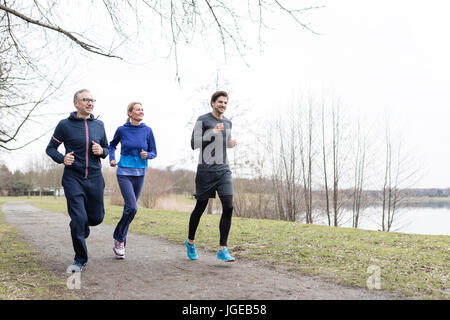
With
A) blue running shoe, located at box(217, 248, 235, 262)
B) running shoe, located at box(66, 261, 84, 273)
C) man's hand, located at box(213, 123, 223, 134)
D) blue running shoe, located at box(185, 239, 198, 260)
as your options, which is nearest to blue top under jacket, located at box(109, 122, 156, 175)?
man's hand, located at box(213, 123, 223, 134)

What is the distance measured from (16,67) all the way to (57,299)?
23.9ft

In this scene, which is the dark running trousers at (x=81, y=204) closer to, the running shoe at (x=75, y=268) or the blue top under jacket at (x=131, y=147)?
the running shoe at (x=75, y=268)

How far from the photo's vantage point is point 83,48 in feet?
18.4

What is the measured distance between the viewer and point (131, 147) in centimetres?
532

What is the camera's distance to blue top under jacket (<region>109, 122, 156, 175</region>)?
207 inches

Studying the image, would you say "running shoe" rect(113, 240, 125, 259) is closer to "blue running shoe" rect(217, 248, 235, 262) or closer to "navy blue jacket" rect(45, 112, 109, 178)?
"navy blue jacket" rect(45, 112, 109, 178)

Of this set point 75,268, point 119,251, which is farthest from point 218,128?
point 75,268

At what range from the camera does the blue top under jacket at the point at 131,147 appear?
17.3ft

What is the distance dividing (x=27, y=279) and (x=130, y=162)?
6.40 feet

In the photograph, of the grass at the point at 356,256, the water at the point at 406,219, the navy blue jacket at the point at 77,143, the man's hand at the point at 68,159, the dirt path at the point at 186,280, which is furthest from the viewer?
the water at the point at 406,219

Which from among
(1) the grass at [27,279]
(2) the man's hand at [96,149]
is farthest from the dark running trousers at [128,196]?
(1) the grass at [27,279]

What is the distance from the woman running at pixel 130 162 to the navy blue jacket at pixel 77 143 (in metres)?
0.64
